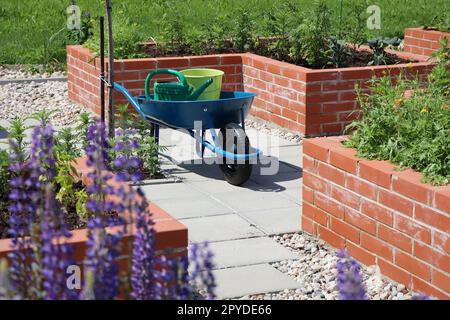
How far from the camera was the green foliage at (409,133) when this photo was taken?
14.5 ft

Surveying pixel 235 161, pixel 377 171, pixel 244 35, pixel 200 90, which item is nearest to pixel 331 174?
pixel 377 171

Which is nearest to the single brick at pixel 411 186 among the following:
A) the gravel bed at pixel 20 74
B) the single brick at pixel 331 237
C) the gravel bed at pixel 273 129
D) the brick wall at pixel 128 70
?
the single brick at pixel 331 237

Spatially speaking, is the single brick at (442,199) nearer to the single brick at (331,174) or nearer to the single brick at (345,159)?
the single brick at (345,159)

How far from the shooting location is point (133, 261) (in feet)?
8.33

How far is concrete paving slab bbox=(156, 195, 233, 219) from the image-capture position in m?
5.75

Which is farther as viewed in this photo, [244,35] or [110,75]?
[244,35]

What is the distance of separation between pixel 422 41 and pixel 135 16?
16.7 feet

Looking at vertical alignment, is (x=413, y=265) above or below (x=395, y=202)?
below

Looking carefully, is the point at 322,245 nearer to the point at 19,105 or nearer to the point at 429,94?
the point at 429,94

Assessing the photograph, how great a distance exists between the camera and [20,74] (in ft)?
34.5

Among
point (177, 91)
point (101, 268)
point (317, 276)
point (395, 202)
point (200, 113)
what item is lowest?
point (317, 276)

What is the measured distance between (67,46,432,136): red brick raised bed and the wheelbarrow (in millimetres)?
1274

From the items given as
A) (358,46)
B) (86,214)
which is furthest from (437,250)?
(358,46)

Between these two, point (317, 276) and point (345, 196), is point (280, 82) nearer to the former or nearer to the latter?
point (345, 196)
